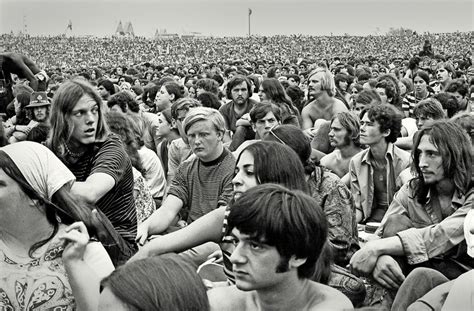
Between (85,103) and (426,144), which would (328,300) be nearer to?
(426,144)

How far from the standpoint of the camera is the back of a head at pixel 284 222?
227cm

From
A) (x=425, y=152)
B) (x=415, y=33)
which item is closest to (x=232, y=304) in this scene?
(x=425, y=152)

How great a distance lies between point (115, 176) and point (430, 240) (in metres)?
1.44

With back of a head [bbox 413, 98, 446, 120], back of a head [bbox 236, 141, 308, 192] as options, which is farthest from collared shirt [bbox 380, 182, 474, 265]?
back of a head [bbox 413, 98, 446, 120]

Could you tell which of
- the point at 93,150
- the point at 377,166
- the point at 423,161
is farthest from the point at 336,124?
the point at 93,150

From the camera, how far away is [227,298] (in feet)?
7.80

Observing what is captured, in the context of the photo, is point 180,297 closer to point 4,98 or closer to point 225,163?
point 225,163

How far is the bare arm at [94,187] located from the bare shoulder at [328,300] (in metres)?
1.17

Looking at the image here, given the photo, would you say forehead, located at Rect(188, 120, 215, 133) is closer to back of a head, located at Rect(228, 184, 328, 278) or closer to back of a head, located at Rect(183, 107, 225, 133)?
back of a head, located at Rect(183, 107, 225, 133)

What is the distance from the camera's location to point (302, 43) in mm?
48750

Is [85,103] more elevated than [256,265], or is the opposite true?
→ [85,103]

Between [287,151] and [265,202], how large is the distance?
2.20ft

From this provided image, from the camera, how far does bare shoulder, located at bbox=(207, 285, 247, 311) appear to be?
92.1 inches

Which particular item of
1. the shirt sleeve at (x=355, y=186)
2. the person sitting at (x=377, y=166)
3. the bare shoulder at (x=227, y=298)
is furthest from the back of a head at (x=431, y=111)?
the bare shoulder at (x=227, y=298)
